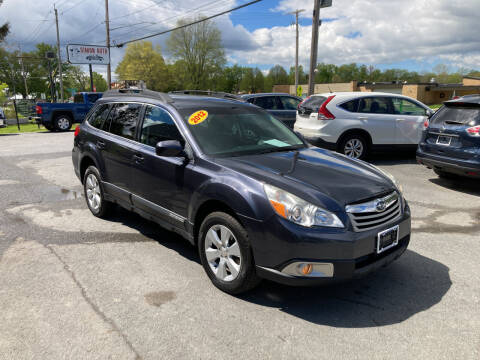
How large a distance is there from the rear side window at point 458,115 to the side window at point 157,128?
17.3ft

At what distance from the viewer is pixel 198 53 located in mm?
65250

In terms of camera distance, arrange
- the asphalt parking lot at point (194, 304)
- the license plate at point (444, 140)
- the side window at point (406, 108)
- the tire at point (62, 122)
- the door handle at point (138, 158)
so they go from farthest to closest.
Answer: the tire at point (62, 122)
the side window at point (406, 108)
the license plate at point (444, 140)
the door handle at point (138, 158)
the asphalt parking lot at point (194, 304)

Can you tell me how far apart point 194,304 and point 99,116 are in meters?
3.35

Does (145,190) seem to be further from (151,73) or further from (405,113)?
(151,73)

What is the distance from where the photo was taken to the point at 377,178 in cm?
358

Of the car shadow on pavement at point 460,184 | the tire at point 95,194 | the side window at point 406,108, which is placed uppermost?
the side window at point 406,108

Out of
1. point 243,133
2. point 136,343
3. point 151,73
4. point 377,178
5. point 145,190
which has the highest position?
point 151,73

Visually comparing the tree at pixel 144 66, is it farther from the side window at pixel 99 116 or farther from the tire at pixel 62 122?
the side window at pixel 99 116

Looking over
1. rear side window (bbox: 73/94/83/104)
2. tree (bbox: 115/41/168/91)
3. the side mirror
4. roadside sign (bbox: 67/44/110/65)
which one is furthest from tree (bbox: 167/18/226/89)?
the side mirror

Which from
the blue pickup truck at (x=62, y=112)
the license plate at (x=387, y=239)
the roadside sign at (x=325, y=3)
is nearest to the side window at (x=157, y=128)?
the license plate at (x=387, y=239)

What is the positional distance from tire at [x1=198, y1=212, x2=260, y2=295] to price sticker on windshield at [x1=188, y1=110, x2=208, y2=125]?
1.12 m

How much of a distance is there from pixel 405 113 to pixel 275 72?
109 m

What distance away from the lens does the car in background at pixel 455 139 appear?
6.41 metres

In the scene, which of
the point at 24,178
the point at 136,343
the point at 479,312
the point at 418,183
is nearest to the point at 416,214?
the point at 418,183
